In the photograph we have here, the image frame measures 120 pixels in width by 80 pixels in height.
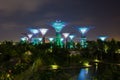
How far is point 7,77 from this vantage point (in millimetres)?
14258

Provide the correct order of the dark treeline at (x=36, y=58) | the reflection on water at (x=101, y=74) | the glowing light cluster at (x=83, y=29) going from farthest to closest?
1. the glowing light cluster at (x=83, y=29)
2. the dark treeline at (x=36, y=58)
3. the reflection on water at (x=101, y=74)

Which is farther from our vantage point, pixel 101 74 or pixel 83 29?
pixel 83 29

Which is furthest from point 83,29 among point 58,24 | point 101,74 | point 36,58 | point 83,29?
point 101,74

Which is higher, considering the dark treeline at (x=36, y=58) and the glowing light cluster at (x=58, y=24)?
the glowing light cluster at (x=58, y=24)

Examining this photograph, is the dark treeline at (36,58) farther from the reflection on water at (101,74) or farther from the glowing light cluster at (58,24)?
the glowing light cluster at (58,24)

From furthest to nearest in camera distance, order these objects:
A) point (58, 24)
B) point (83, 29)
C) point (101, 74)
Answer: point (83, 29) < point (58, 24) < point (101, 74)

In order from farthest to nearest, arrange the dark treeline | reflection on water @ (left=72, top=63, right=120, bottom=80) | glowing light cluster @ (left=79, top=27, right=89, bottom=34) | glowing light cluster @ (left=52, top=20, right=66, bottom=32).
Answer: glowing light cluster @ (left=79, top=27, right=89, bottom=34) < glowing light cluster @ (left=52, top=20, right=66, bottom=32) < the dark treeline < reflection on water @ (left=72, top=63, right=120, bottom=80)

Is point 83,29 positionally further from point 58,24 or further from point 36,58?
point 36,58

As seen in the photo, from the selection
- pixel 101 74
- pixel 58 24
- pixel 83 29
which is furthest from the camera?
pixel 83 29

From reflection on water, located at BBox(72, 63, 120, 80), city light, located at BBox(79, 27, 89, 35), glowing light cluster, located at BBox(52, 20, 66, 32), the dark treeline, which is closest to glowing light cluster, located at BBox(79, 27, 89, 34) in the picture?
city light, located at BBox(79, 27, 89, 35)

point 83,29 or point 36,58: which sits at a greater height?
point 83,29

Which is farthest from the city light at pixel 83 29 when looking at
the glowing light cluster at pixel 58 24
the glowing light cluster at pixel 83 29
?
the glowing light cluster at pixel 58 24

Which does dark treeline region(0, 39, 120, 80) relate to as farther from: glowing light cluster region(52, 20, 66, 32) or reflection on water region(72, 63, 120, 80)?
glowing light cluster region(52, 20, 66, 32)

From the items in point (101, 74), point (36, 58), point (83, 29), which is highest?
point (83, 29)
